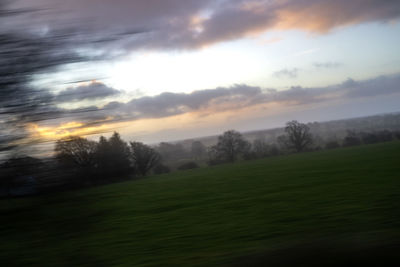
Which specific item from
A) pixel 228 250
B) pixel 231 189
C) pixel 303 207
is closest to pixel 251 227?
pixel 228 250

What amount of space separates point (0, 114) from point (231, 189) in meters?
16.0

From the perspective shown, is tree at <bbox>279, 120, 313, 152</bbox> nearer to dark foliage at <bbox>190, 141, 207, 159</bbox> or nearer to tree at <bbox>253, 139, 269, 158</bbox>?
tree at <bbox>253, 139, 269, 158</bbox>

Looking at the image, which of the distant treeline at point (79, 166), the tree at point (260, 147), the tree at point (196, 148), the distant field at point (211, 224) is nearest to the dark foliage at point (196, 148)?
the tree at point (196, 148)

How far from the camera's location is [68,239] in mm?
2984

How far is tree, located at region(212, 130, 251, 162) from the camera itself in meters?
31.1

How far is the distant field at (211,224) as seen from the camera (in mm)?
2961

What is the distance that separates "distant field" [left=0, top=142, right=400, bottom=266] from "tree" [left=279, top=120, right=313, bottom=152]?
15505 mm

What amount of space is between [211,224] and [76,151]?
7.68 m

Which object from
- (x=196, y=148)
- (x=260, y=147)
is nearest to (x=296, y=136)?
(x=260, y=147)

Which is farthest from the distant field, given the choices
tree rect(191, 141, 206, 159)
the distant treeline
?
tree rect(191, 141, 206, 159)

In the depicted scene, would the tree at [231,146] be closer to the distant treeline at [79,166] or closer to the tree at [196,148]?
the tree at [196,148]

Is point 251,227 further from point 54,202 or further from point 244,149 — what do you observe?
point 244,149

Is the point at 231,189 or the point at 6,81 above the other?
the point at 6,81

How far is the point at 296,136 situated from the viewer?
36.6 meters
